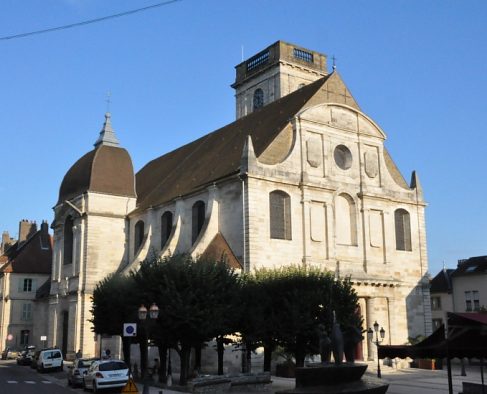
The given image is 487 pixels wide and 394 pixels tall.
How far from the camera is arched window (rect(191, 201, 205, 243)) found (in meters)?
37.3

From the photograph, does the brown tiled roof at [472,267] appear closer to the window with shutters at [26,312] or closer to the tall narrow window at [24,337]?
the window with shutters at [26,312]

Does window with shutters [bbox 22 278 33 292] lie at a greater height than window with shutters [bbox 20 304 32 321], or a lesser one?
greater

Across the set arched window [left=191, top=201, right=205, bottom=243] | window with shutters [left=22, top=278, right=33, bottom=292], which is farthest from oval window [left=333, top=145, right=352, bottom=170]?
window with shutters [left=22, top=278, right=33, bottom=292]

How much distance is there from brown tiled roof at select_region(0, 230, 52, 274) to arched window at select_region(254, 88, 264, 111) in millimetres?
25218

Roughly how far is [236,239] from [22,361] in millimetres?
20860

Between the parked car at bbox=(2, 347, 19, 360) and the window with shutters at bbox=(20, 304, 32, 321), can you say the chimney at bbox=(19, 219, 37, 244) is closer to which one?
the window with shutters at bbox=(20, 304, 32, 321)

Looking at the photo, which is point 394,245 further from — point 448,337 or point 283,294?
point 448,337

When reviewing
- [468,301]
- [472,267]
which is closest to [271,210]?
[468,301]

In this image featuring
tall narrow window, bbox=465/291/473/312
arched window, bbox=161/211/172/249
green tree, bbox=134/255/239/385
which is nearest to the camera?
green tree, bbox=134/255/239/385

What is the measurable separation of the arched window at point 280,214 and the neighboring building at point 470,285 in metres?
23.2

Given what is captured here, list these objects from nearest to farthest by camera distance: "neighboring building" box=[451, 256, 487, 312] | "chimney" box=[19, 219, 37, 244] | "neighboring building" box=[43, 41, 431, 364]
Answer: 1. "neighboring building" box=[43, 41, 431, 364]
2. "neighboring building" box=[451, 256, 487, 312]
3. "chimney" box=[19, 219, 37, 244]

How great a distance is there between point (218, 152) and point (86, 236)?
1121 cm

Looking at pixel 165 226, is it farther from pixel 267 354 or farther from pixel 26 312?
pixel 26 312

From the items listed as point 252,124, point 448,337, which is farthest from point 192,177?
point 448,337
